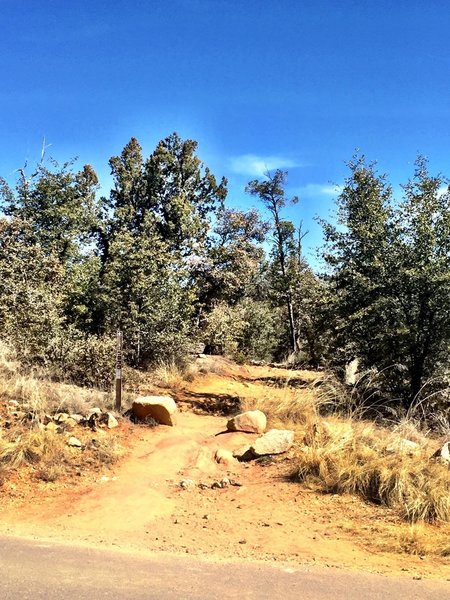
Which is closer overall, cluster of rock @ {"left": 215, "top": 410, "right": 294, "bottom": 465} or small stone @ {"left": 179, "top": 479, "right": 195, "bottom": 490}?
small stone @ {"left": 179, "top": 479, "right": 195, "bottom": 490}

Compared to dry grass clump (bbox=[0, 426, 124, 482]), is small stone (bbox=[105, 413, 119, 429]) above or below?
above

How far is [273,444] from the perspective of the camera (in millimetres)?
8086

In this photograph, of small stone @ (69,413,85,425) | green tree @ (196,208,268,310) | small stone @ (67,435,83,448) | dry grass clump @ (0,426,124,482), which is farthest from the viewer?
green tree @ (196,208,268,310)

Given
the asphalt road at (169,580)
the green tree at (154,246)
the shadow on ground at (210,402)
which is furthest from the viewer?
the green tree at (154,246)

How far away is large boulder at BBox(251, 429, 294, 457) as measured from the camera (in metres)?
8.05

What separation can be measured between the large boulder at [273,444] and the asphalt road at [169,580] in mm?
3410

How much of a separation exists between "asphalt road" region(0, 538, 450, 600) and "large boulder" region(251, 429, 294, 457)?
11.2 ft

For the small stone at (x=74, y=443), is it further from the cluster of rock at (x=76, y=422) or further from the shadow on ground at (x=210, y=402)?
the shadow on ground at (x=210, y=402)

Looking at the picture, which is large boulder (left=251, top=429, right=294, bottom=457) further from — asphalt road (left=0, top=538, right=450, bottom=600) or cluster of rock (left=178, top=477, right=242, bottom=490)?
asphalt road (left=0, top=538, right=450, bottom=600)

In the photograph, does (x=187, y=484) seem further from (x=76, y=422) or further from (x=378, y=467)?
(x=76, y=422)

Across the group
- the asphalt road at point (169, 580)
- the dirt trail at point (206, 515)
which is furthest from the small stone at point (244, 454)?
the asphalt road at point (169, 580)

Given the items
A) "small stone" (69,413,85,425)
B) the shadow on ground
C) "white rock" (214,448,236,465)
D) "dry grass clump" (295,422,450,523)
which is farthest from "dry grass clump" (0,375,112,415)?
"dry grass clump" (295,422,450,523)

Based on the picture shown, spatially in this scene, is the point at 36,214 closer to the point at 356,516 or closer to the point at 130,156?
the point at 130,156

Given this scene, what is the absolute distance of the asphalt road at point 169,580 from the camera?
3.72 meters
